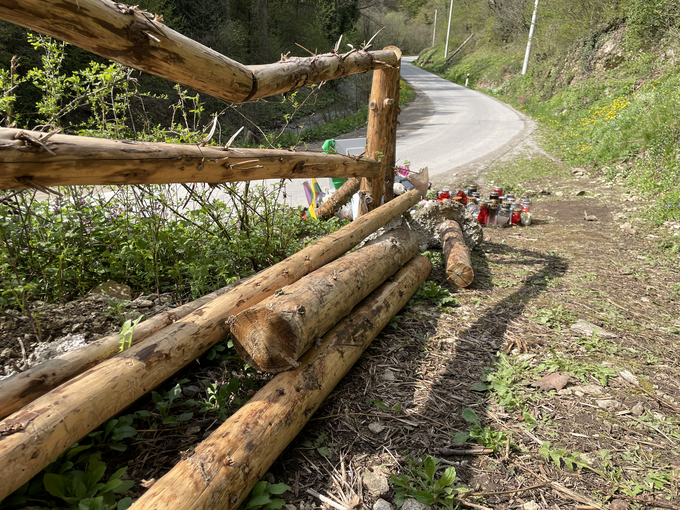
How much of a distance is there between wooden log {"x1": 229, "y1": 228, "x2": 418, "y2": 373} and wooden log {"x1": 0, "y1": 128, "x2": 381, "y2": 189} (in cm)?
81

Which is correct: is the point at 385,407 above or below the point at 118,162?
below

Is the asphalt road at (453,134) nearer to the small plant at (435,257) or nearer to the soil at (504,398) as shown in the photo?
the small plant at (435,257)

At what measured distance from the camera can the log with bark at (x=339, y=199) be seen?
16.6ft

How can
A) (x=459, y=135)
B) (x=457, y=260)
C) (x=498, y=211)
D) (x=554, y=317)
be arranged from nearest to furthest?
(x=554, y=317), (x=457, y=260), (x=498, y=211), (x=459, y=135)

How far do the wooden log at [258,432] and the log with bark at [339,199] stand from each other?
2.53 meters

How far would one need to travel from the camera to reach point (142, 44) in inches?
68.0

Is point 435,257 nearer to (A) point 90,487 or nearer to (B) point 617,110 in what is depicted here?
(A) point 90,487

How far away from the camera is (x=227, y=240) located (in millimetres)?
3582

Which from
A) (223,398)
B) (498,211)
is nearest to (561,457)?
(223,398)

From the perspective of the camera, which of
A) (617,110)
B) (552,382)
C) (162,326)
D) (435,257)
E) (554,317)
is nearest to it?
(162,326)

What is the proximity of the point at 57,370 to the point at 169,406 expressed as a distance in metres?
0.54

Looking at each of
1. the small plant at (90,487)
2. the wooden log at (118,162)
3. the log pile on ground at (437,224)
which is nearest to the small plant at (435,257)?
the log pile on ground at (437,224)

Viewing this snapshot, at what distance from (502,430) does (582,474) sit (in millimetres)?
401

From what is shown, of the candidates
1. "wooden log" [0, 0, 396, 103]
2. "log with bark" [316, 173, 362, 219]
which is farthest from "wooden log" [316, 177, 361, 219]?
"wooden log" [0, 0, 396, 103]
